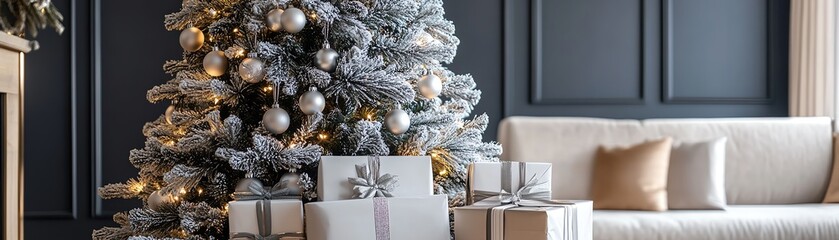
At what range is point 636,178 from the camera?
315 cm

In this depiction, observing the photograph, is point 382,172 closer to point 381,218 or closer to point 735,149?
point 381,218

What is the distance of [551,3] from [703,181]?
3.54 ft

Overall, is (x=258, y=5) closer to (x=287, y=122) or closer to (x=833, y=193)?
(x=287, y=122)

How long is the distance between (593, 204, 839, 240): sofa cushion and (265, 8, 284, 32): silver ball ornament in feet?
4.75

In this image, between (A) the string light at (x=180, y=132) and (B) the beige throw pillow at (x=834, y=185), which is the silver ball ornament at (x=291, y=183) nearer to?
(A) the string light at (x=180, y=132)

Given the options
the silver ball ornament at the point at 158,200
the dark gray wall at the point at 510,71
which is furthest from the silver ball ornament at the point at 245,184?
the dark gray wall at the point at 510,71

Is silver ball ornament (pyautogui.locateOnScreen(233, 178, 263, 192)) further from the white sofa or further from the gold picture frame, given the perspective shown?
the white sofa

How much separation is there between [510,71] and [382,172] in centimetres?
205

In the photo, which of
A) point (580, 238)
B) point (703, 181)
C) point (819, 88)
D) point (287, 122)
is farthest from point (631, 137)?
point (287, 122)

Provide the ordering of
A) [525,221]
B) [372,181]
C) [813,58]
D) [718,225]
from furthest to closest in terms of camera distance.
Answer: [813,58] < [718,225] < [372,181] < [525,221]

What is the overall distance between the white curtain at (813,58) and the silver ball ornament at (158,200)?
2927 mm

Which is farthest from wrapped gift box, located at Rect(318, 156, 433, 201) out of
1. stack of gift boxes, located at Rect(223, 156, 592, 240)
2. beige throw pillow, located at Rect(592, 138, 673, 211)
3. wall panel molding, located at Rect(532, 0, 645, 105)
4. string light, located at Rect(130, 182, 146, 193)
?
wall panel molding, located at Rect(532, 0, 645, 105)

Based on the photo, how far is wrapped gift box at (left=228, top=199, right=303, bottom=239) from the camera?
1705 millimetres

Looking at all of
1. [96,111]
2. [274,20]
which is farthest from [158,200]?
[96,111]
